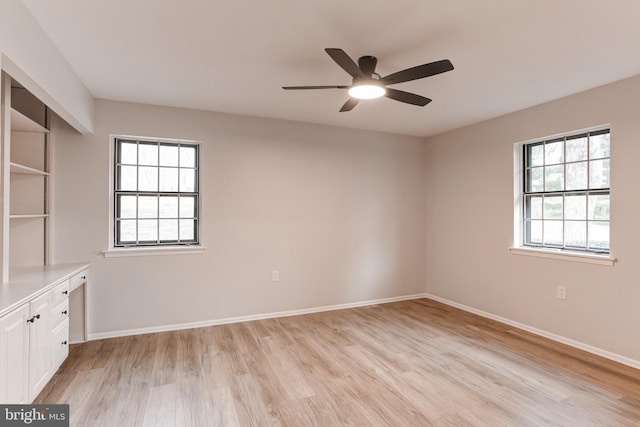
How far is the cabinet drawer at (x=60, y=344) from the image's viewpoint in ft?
8.60

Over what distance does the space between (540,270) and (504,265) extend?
44 cm

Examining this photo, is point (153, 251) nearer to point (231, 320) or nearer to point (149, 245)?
point (149, 245)

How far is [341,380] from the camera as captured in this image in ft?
8.71

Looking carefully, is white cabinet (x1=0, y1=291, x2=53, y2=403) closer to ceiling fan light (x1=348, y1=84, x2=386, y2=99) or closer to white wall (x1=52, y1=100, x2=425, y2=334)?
white wall (x1=52, y1=100, x2=425, y2=334)

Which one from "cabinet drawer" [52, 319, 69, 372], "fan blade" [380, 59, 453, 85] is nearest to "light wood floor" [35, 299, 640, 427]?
"cabinet drawer" [52, 319, 69, 372]

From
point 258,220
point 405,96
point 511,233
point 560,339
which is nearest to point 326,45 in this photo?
point 405,96

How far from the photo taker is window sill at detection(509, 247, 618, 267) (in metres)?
3.14

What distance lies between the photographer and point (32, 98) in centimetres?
319

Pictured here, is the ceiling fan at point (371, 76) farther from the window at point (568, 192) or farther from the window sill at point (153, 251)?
the window sill at point (153, 251)

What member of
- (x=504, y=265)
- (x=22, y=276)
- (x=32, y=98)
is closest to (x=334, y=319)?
(x=504, y=265)

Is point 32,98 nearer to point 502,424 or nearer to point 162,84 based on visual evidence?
point 162,84

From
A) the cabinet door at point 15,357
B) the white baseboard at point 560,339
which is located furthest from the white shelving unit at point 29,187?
the white baseboard at point 560,339

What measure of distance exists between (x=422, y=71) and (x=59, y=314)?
3.41m

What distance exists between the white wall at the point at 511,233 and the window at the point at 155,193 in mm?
3625
